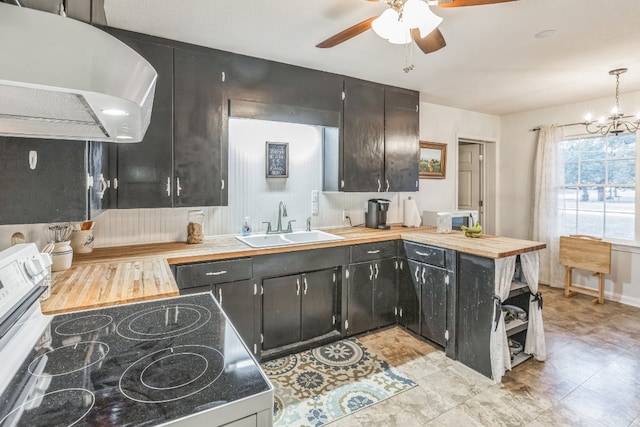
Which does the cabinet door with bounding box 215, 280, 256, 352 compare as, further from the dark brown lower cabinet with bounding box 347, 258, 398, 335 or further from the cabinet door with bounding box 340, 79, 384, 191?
the cabinet door with bounding box 340, 79, 384, 191

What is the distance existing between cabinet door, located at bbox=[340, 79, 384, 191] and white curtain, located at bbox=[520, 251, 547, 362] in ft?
4.82

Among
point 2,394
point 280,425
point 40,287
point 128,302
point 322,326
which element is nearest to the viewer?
point 2,394

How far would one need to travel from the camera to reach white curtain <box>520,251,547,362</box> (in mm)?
2520

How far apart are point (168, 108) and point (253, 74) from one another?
726mm

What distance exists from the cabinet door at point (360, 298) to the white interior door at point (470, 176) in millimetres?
2914

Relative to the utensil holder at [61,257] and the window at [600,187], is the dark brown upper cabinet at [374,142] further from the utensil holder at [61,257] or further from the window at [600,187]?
the window at [600,187]

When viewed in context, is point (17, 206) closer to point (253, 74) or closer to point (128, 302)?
point (128, 302)

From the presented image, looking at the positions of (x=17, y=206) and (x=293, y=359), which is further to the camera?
(x=293, y=359)

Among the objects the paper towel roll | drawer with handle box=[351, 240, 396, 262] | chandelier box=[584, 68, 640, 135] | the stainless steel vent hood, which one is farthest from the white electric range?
chandelier box=[584, 68, 640, 135]

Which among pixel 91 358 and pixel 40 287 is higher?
pixel 40 287

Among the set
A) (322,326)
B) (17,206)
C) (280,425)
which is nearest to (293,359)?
(322,326)

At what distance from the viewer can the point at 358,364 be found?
99.4 inches

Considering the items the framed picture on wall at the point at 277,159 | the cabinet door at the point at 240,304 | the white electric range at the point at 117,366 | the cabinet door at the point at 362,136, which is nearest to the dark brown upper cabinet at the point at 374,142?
the cabinet door at the point at 362,136

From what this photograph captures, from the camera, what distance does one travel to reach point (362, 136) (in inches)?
128
